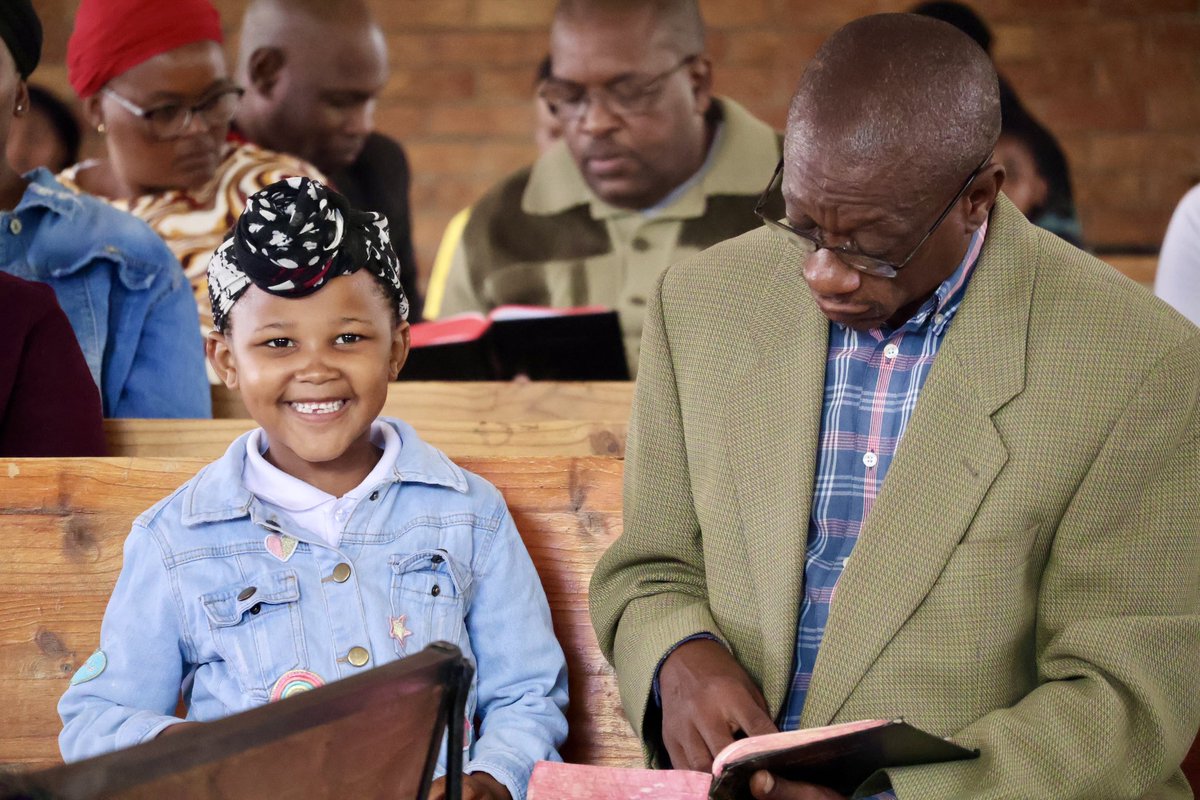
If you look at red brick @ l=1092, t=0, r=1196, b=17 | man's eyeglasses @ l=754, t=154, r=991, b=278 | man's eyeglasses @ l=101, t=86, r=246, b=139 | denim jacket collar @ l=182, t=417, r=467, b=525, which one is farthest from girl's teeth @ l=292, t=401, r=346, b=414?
red brick @ l=1092, t=0, r=1196, b=17

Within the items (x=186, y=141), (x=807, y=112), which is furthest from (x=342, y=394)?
(x=186, y=141)

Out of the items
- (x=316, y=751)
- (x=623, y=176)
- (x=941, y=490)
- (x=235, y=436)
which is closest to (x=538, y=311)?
(x=623, y=176)

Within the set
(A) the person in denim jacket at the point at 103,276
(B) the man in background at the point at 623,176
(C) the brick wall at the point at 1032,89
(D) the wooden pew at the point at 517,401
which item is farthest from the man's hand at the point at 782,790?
(C) the brick wall at the point at 1032,89

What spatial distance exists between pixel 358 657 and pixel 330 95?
296 cm

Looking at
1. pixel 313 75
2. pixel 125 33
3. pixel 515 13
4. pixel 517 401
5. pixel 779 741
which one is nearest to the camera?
pixel 779 741

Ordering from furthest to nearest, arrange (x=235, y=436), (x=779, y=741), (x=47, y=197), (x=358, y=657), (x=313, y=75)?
(x=313, y=75) → (x=47, y=197) → (x=235, y=436) → (x=358, y=657) → (x=779, y=741)

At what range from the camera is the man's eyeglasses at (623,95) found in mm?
3918

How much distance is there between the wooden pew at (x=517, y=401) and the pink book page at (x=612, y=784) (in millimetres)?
1306

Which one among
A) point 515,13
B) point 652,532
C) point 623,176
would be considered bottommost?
point 652,532

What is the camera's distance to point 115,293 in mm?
2596

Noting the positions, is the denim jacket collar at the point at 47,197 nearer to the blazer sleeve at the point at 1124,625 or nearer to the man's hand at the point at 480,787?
the man's hand at the point at 480,787

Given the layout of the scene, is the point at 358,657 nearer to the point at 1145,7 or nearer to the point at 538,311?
the point at 538,311

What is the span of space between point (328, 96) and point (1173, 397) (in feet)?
10.6

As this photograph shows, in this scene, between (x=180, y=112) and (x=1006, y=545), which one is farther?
(x=180, y=112)
